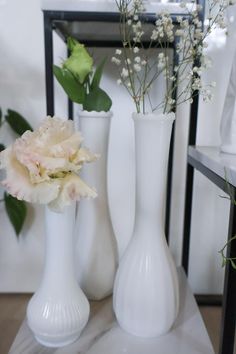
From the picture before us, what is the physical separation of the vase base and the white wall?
60 cm

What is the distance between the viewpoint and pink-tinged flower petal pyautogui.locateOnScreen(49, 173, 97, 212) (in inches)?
19.8

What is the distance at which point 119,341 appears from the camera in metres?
0.65

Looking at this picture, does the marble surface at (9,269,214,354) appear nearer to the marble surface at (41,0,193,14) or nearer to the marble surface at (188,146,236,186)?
the marble surface at (188,146,236,186)

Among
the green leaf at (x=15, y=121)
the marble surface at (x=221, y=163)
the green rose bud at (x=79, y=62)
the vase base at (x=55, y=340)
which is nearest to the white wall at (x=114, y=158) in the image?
the green leaf at (x=15, y=121)

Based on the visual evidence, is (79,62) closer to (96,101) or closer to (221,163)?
(96,101)

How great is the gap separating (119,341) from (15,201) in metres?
0.63

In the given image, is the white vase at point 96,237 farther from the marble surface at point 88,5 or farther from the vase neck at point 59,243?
the marble surface at point 88,5

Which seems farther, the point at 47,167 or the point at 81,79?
the point at 81,79

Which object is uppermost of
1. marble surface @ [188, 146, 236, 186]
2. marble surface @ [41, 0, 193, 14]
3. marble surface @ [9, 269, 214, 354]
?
marble surface @ [41, 0, 193, 14]

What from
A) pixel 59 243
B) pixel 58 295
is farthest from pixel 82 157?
pixel 58 295

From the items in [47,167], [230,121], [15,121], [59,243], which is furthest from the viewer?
[15,121]

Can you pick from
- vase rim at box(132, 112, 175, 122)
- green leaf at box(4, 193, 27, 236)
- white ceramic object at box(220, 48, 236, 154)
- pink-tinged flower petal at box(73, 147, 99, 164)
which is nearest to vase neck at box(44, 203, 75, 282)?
pink-tinged flower petal at box(73, 147, 99, 164)

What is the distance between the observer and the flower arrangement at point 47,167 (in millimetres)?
496

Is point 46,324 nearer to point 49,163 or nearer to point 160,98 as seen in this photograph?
point 49,163
